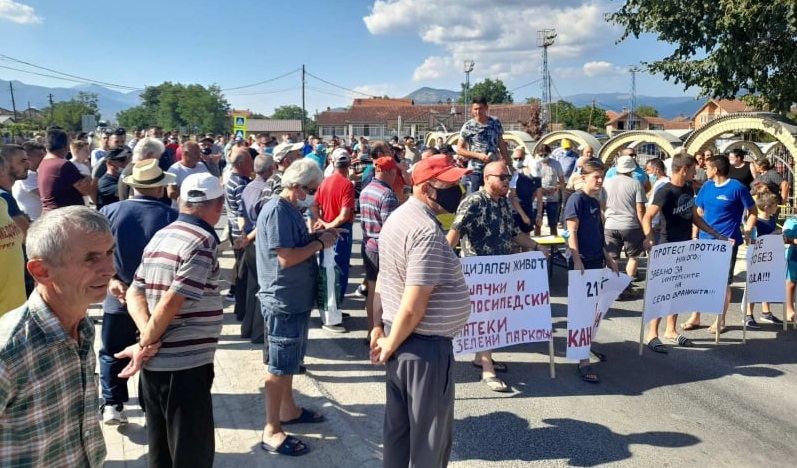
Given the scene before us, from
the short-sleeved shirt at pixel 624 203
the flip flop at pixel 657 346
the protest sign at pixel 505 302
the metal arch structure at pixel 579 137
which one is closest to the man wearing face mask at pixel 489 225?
the protest sign at pixel 505 302

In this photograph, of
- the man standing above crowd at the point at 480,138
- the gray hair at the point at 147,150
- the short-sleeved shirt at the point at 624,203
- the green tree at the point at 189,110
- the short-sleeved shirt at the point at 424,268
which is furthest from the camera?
the green tree at the point at 189,110

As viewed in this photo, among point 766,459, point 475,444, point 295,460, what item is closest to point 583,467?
point 475,444

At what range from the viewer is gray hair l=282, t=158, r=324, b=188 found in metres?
3.94

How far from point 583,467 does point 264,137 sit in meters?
12.3

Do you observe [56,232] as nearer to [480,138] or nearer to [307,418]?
[307,418]

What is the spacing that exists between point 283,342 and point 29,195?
418 centimetres

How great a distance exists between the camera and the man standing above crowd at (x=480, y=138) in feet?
24.7

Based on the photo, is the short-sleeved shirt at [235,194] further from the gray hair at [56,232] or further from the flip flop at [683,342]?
the flip flop at [683,342]

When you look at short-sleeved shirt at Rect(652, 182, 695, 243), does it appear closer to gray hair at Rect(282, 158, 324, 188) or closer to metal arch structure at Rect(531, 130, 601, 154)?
gray hair at Rect(282, 158, 324, 188)

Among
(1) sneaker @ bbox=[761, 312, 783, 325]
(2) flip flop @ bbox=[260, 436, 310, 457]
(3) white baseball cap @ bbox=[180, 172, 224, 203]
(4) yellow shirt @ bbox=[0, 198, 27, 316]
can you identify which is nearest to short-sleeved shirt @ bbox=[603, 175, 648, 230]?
(1) sneaker @ bbox=[761, 312, 783, 325]

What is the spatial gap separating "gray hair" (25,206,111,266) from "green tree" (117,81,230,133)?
103m

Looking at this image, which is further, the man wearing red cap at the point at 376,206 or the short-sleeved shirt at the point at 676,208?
the short-sleeved shirt at the point at 676,208

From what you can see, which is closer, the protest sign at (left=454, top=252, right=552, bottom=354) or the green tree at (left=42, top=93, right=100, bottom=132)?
the protest sign at (left=454, top=252, right=552, bottom=354)

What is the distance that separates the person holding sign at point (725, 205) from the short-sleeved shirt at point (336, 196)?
4.11 meters
